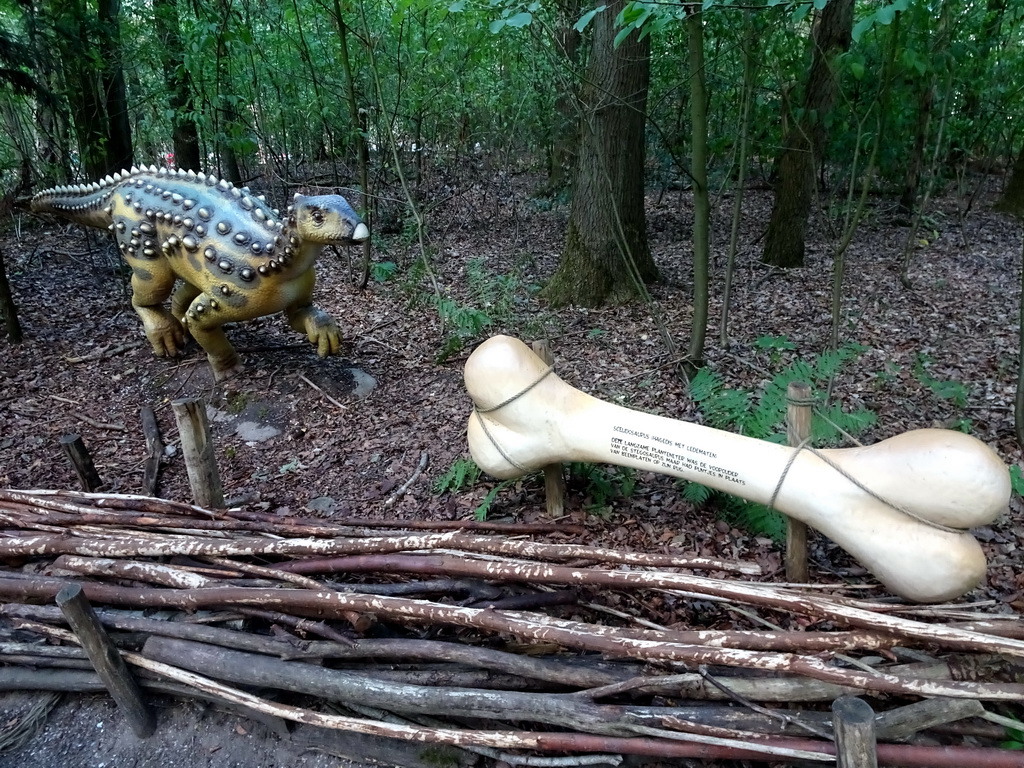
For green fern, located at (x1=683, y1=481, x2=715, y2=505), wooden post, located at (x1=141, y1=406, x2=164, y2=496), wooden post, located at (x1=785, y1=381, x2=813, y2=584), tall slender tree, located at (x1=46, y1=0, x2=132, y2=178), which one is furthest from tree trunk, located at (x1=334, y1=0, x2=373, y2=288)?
wooden post, located at (x1=785, y1=381, x2=813, y2=584)

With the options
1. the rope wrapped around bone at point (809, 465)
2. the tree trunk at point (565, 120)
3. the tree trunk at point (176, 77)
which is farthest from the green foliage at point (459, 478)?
the tree trunk at point (176, 77)

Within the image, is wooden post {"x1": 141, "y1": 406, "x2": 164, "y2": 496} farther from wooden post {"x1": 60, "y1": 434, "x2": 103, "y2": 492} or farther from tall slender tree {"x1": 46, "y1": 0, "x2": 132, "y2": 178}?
tall slender tree {"x1": 46, "y1": 0, "x2": 132, "y2": 178}

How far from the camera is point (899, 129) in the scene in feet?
27.9

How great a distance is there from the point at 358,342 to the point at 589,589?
3663 mm

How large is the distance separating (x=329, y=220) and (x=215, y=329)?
1.38m

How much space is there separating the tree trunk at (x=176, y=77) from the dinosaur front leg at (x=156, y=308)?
2.41 metres

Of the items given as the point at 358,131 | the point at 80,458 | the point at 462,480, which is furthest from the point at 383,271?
the point at 462,480

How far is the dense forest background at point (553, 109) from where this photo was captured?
5301 mm

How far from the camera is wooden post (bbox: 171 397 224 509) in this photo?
3.19 metres

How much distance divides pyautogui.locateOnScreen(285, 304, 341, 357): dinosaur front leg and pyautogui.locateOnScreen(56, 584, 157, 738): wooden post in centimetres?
275

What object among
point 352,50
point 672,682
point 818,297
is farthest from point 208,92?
point 672,682

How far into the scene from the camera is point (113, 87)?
7.68 metres

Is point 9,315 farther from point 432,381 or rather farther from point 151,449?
point 432,381

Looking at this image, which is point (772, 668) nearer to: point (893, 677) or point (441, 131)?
point (893, 677)
